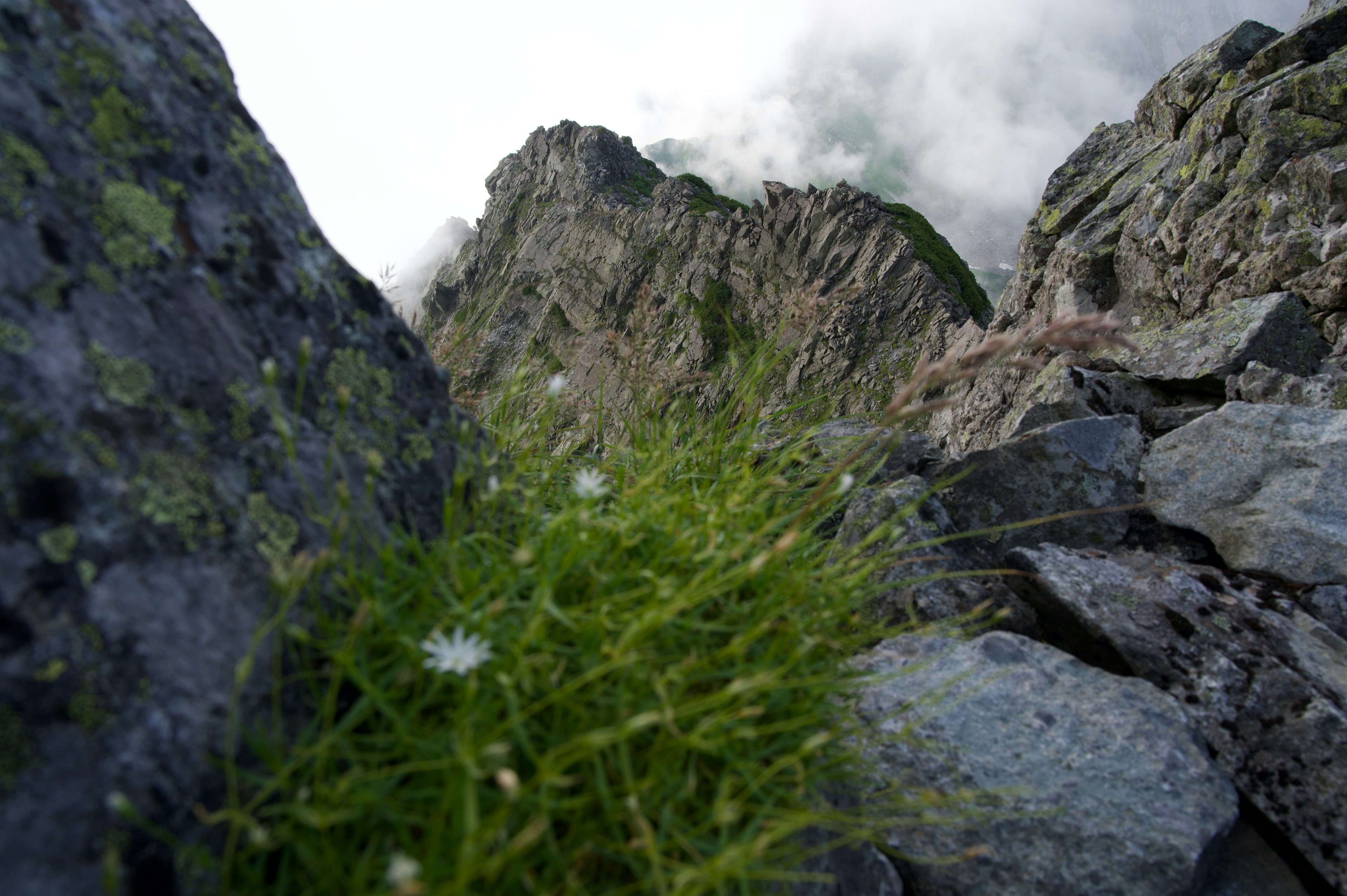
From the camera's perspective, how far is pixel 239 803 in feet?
6.27

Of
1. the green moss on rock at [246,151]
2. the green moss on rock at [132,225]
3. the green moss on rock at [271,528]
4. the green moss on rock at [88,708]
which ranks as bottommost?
the green moss on rock at [88,708]

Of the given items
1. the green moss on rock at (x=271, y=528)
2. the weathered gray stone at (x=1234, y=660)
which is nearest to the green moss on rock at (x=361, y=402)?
the green moss on rock at (x=271, y=528)

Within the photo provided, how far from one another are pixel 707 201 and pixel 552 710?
7952 cm

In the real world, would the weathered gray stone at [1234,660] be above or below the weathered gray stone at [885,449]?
below

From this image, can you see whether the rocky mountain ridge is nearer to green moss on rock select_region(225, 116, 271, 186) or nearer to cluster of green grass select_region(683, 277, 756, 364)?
green moss on rock select_region(225, 116, 271, 186)

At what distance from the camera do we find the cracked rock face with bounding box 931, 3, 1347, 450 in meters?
8.05

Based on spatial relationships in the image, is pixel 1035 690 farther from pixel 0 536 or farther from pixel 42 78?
pixel 42 78

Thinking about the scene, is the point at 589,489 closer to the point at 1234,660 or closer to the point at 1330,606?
the point at 1234,660

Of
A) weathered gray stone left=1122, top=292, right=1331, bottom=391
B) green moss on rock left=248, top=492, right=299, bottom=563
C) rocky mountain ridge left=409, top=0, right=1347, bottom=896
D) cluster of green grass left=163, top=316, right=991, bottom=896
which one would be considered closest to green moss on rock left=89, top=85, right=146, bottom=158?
cluster of green grass left=163, top=316, right=991, bottom=896

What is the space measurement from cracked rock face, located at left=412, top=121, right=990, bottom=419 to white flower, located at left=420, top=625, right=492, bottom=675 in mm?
21283

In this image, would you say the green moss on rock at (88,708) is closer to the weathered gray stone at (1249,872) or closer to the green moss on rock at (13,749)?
the green moss on rock at (13,749)

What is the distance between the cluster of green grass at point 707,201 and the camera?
70625 mm

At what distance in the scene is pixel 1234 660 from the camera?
12.6 ft

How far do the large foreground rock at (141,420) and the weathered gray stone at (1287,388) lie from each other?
8.19 meters
